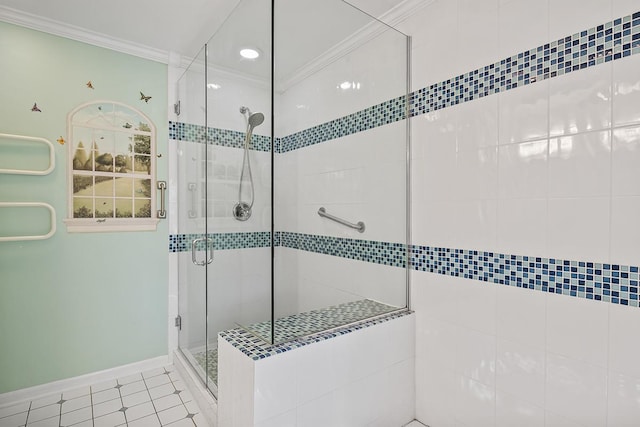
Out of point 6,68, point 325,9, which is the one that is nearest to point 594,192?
point 325,9

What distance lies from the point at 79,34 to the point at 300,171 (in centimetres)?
193

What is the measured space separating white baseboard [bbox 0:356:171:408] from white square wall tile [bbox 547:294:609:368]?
255 centimetres

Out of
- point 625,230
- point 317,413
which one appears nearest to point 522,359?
point 625,230

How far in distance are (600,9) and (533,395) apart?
152cm

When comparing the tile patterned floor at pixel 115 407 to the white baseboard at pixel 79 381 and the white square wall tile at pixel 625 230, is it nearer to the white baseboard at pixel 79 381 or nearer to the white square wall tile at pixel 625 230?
the white baseboard at pixel 79 381

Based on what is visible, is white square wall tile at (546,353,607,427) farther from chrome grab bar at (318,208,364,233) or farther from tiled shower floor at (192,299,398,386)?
chrome grab bar at (318,208,364,233)

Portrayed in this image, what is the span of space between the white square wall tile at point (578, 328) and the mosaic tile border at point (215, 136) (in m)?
1.36

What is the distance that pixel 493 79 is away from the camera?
4.94 feet

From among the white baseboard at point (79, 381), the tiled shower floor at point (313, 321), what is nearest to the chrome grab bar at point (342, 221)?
the tiled shower floor at point (313, 321)

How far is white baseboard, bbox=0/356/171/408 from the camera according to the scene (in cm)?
204

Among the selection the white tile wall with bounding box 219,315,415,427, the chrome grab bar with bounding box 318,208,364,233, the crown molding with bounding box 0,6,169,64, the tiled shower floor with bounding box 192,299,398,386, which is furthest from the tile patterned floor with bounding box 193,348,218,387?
the crown molding with bounding box 0,6,169,64

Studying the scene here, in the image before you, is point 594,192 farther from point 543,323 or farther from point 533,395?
point 533,395

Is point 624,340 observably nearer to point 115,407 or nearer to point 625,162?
point 625,162

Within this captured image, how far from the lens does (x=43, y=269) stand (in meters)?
2.13
